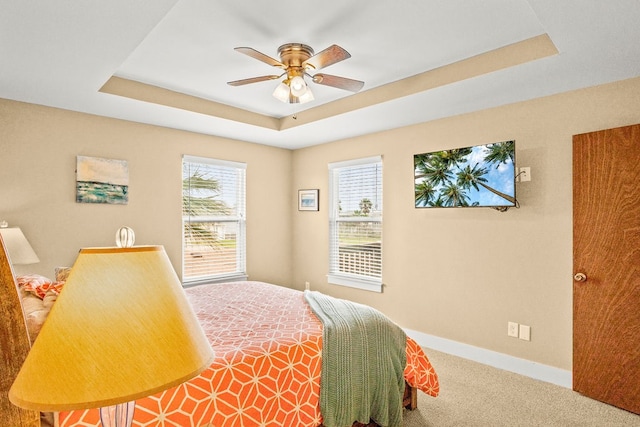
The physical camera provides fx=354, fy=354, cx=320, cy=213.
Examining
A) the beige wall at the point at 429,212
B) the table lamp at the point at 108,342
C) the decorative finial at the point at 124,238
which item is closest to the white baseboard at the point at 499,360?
the beige wall at the point at 429,212

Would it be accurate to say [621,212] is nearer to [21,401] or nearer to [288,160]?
[21,401]

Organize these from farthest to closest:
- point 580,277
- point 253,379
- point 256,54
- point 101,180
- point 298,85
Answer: point 101,180
point 580,277
point 298,85
point 256,54
point 253,379

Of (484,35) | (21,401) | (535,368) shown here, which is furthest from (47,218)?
(535,368)

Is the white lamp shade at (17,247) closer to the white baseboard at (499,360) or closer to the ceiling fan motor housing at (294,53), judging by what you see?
the ceiling fan motor housing at (294,53)

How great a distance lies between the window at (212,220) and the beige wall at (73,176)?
11 cm

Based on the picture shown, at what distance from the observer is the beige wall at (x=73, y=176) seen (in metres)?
3.04

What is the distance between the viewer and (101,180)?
3486 mm

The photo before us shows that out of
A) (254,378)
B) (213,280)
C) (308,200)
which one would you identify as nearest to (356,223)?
(308,200)

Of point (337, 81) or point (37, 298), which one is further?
point (337, 81)

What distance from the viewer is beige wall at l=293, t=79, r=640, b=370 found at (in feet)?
9.39

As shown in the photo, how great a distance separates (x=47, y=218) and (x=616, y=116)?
4751mm

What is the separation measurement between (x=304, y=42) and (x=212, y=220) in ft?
8.61

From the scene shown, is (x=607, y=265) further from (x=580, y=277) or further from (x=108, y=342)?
(x=108, y=342)

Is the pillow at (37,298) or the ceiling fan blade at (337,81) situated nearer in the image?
the pillow at (37,298)
